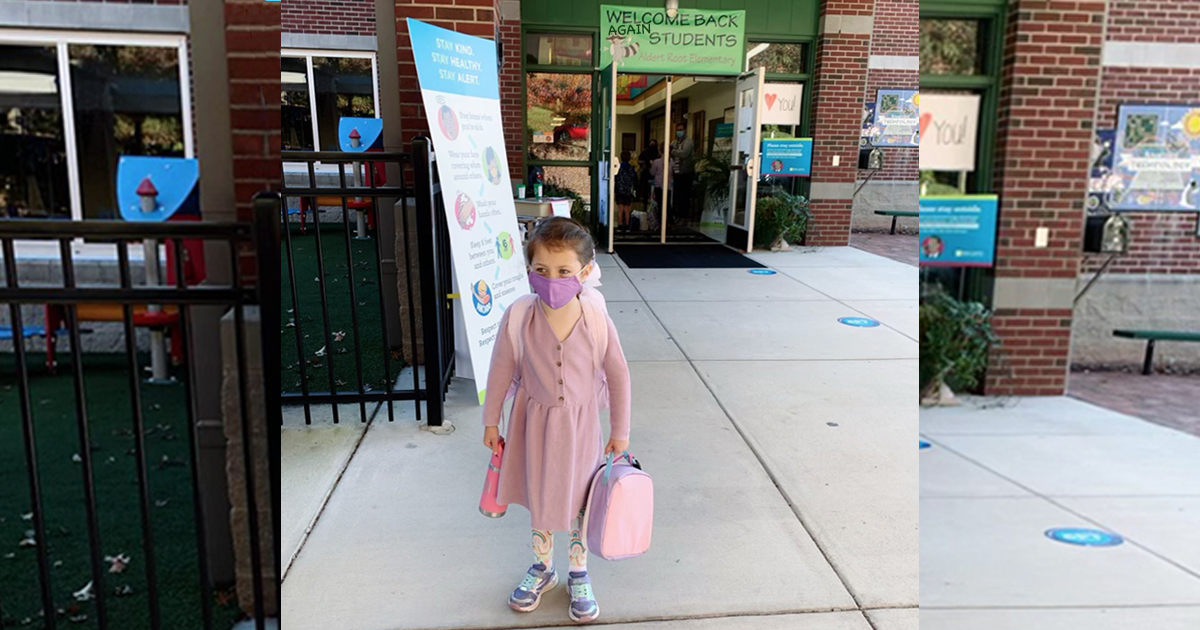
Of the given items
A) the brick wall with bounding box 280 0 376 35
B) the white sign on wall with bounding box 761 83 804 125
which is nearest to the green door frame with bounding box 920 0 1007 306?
the white sign on wall with bounding box 761 83 804 125

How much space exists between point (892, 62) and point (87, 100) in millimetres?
13580

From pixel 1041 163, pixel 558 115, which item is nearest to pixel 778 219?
pixel 558 115

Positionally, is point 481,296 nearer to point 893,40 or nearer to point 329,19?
point 329,19

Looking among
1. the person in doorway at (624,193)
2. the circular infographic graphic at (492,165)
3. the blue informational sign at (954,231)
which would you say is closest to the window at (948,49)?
the blue informational sign at (954,231)

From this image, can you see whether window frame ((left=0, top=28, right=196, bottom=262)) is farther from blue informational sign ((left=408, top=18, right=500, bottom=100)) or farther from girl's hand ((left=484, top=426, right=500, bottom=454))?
blue informational sign ((left=408, top=18, right=500, bottom=100))

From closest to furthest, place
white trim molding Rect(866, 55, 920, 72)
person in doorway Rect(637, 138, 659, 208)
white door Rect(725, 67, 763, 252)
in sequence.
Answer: white door Rect(725, 67, 763, 252) < person in doorway Rect(637, 138, 659, 208) < white trim molding Rect(866, 55, 920, 72)

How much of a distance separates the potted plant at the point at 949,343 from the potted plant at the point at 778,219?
31.3 ft

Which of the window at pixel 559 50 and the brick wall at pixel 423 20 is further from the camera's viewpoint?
the window at pixel 559 50

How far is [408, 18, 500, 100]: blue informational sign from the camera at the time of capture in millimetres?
3439

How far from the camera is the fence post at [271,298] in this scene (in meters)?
1.65

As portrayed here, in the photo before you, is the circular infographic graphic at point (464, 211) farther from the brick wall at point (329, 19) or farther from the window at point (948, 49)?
the brick wall at point (329, 19)

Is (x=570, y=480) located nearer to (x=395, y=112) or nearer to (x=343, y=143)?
(x=395, y=112)

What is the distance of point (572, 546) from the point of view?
2.35 metres

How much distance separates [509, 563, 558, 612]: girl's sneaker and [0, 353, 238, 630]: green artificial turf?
891 millimetres
